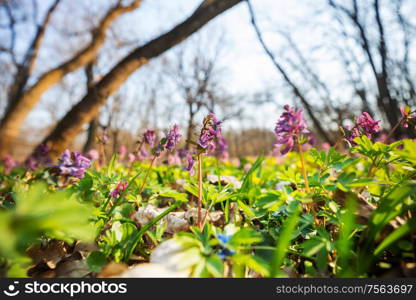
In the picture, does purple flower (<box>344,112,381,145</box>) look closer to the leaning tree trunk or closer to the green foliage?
the green foliage

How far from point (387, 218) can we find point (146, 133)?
5.22ft

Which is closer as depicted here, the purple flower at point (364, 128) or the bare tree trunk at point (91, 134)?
the purple flower at point (364, 128)

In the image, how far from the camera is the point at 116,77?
4195 millimetres

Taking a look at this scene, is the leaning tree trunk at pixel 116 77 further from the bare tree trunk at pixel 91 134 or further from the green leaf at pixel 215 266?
the green leaf at pixel 215 266

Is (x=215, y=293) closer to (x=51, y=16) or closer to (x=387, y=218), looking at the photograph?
(x=387, y=218)

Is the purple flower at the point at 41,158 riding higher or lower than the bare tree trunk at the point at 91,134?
lower

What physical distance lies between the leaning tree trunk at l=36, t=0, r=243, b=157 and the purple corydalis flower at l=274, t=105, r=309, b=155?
145 inches

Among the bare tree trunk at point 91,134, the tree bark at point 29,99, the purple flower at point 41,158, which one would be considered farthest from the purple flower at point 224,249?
the bare tree trunk at point 91,134

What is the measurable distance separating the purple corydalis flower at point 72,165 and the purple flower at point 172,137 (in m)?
0.48

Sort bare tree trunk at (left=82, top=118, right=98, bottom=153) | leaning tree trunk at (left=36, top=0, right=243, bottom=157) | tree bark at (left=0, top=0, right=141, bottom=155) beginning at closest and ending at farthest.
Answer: leaning tree trunk at (left=36, top=0, right=243, bottom=157) < tree bark at (left=0, top=0, right=141, bottom=155) < bare tree trunk at (left=82, top=118, right=98, bottom=153)

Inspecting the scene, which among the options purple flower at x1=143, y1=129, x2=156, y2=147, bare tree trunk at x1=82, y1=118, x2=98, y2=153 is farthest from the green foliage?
bare tree trunk at x1=82, y1=118, x2=98, y2=153

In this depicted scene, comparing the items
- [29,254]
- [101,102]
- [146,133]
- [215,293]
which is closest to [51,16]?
[101,102]

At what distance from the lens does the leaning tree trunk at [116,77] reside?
4.14 m

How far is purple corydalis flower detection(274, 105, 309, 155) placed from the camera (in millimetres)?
955
